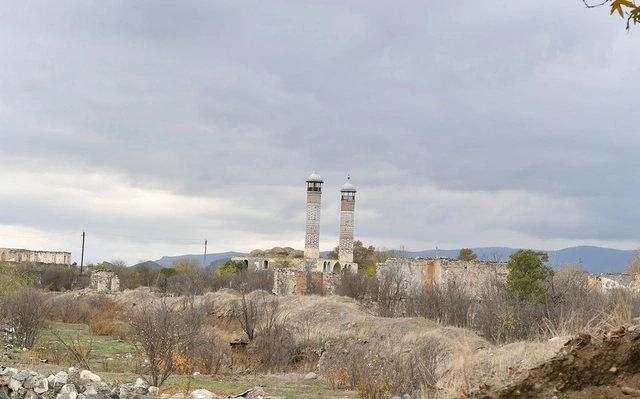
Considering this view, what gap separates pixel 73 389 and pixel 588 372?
8.14 meters

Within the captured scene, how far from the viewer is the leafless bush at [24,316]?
2091 cm

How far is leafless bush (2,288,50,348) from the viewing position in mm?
20906

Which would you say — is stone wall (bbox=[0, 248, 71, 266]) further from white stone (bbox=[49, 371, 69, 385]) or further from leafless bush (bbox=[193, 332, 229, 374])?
white stone (bbox=[49, 371, 69, 385])

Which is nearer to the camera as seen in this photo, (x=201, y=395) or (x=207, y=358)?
(x=201, y=395)

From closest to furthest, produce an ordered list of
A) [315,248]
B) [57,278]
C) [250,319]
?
[250,319]
[57,278]
[315,248]

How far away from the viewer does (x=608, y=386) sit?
611cm

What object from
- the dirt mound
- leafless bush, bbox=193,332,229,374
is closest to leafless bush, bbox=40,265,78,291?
leafless bush, bbox=193,332,229,374

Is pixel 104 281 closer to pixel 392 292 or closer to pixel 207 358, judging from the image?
pixel 392 292

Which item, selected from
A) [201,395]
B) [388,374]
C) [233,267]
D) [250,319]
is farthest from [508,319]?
[233,267]

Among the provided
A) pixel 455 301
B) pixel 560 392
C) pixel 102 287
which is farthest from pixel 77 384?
pixel 102 287

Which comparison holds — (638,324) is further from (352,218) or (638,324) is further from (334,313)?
(352,218)

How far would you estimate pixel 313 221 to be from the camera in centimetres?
6712

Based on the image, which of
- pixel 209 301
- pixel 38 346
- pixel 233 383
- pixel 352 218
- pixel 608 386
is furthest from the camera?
pixel 352 218

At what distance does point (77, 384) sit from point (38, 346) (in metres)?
9.52
